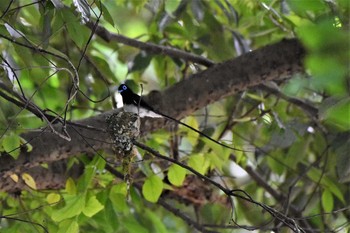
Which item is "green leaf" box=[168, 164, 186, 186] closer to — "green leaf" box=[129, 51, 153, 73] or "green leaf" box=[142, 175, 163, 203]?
"green leaf" box=[142, 175, 163, 203]

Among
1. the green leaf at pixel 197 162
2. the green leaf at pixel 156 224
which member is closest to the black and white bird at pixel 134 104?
the green leaf at pixel 197 162

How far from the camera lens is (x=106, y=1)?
1.55 m

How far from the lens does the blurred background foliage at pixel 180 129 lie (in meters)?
1.16

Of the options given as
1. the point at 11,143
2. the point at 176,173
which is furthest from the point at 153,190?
the point at 11,143

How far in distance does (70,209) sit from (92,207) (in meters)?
0.04

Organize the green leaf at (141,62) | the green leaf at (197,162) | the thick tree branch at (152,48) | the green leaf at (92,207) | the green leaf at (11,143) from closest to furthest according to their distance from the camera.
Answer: the green leaf at (11,143), the green leaf at (92,207), the green leaf at (197,162), the thick tree branch at (152,48), the green leaf at (141,62)

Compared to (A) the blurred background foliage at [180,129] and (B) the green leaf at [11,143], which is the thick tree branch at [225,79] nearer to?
(A) the blurred background foliage at [180,129]

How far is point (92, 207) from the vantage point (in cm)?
120

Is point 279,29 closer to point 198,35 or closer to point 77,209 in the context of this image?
point 198,35

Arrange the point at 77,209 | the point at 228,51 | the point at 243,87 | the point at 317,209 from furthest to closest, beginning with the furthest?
the point at 317,209 < the point at 228,51 < the point at 243,87 < the point at 77,209

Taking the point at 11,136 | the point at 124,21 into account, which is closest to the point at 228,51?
the point at 11,136

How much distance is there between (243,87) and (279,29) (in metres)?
0.27

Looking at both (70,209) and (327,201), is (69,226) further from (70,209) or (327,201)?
(327,201)

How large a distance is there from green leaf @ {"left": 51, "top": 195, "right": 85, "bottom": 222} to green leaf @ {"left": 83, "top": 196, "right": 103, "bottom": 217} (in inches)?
0.4
